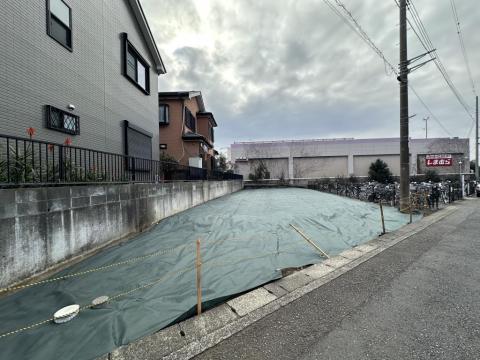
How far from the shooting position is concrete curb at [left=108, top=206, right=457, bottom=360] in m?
2.32

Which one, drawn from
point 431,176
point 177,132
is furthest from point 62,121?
point 431,176

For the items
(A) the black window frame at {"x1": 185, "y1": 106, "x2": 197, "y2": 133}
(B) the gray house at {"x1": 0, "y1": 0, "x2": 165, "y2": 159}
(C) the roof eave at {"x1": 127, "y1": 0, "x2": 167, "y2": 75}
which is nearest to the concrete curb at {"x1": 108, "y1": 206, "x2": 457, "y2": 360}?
(B) the gray house at {"x1": 0, "y1": 0, "x2": 165, "y2": 159}

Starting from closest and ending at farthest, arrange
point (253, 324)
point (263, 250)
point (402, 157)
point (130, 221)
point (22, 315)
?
1. point (253, 324)
2. point (22, 315)
3. point (263, 250)
4. point (130, 221)
5. point (402, 157)

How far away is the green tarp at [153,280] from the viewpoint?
98.7 inches

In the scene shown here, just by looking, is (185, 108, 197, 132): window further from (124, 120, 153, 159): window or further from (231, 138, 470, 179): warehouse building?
(231, 138, 470, 179): warehouse building

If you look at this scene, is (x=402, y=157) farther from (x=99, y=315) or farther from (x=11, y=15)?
(x=11, y=15)

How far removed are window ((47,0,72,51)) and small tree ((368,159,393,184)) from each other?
2982 centimetres

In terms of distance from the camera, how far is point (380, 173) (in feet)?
90.8

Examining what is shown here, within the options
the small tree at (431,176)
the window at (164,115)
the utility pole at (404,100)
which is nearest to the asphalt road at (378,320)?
the utility pole at (404,100)

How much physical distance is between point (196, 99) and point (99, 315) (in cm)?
1880

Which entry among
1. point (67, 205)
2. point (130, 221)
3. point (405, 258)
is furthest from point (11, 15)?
point (405, 258)

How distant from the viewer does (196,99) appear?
19578 millimetres

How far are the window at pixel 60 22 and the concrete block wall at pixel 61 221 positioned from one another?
179 inches

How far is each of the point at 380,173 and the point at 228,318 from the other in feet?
98.6
